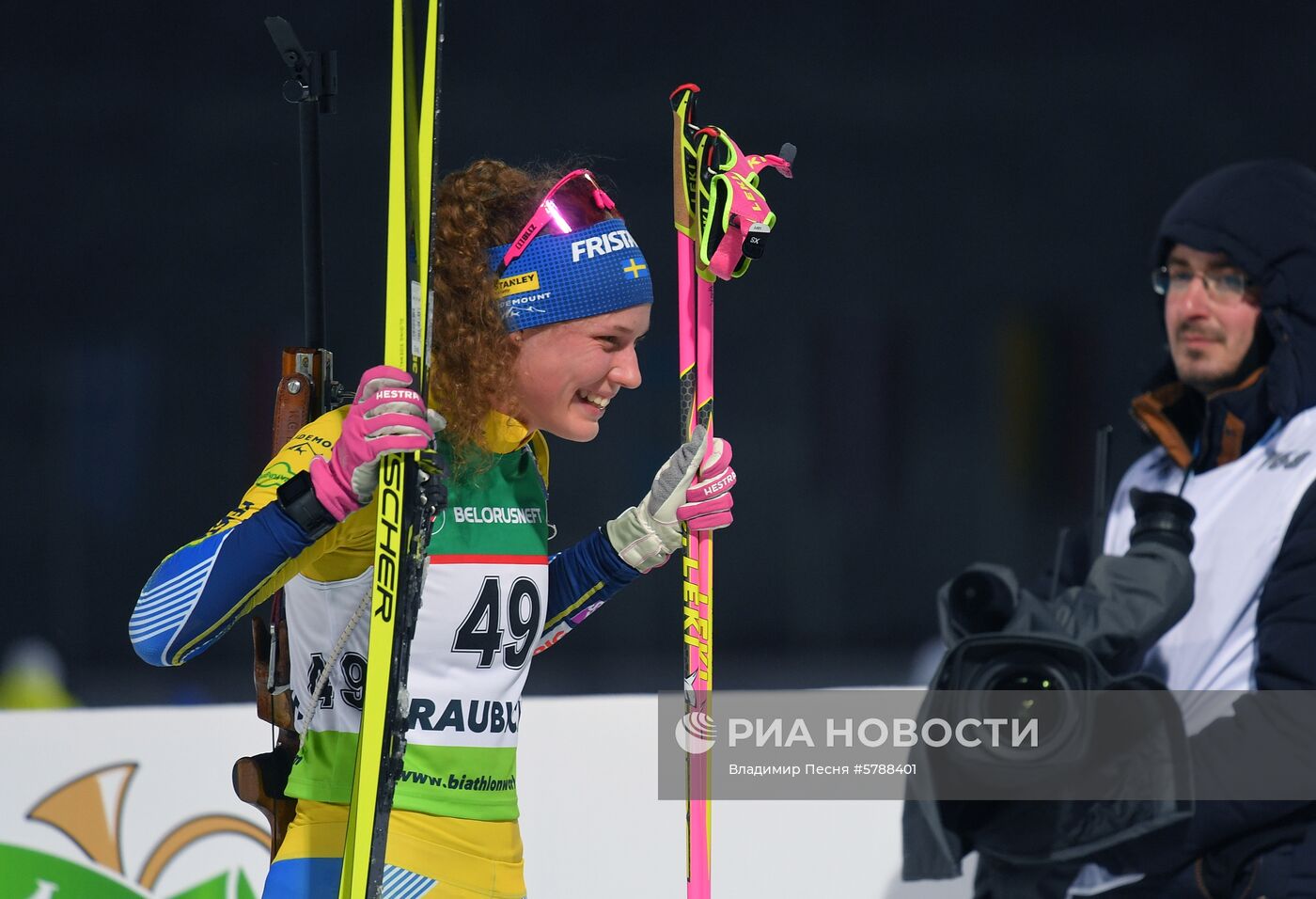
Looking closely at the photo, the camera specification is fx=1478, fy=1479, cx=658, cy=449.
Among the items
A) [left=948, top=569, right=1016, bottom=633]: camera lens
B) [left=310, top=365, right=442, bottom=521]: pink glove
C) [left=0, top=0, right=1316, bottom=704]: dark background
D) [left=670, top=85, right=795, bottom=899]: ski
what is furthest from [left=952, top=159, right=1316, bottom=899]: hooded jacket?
[left=310, top=365, right=442, bottom=521]: pink glove

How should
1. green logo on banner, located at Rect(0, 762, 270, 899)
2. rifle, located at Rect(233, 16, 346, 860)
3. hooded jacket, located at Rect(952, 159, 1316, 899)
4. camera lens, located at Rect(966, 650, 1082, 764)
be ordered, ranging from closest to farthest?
1. rifle, located at Rect(233, 16, 346, 860)
2. hooded jacket, located at Rect(952, 159, 1316, 899)
3. camera lens, located at Rect(966, 650, 1082, 764)
4. green logo on banner, located at Rect(0, 762, 270, 899)

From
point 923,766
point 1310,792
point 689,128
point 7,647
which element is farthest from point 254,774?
point 7,647

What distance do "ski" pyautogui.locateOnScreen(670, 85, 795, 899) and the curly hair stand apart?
0.34m

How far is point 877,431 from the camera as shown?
4.71m

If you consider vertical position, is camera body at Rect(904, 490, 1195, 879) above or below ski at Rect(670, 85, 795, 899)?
below

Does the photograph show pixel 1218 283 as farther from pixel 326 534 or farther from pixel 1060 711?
pixel 326 534

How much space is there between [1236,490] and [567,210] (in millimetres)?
1728

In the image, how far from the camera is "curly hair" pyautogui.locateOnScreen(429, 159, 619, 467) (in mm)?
1861

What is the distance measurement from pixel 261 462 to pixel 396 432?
3.06 m

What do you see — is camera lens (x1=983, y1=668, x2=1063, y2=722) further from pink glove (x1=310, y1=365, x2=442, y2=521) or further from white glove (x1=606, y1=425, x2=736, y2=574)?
pink glove (x1=310, y1=365, x2=442, y2=521)

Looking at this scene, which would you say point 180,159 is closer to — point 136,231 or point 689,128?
point 136,231

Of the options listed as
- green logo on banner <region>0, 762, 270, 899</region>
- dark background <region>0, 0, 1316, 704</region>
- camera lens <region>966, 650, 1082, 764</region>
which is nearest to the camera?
camera lens <region>966, 650, 1082, 764</region>

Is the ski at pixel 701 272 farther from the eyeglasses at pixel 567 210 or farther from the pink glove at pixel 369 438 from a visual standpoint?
the pink glove at pixel 369 438

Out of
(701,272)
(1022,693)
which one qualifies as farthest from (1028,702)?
(701,272)
